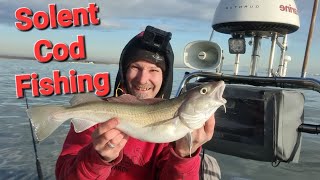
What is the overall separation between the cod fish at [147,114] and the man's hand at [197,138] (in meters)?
0.14

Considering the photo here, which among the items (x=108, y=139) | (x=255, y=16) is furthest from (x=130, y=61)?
(x=255, y=16)

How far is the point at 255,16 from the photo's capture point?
604cm

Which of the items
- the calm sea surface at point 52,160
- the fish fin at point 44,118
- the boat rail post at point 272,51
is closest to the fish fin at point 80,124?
the fish fin at point 44,118

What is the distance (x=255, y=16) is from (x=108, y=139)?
403cm

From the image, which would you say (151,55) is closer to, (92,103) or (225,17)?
(92,103)

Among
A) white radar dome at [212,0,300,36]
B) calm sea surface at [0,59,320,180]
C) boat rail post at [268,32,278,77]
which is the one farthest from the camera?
calm sea surface at [0,59,320,180]

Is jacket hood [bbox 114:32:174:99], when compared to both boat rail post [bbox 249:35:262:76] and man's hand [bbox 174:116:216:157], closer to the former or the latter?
man's hand [bbox 174:116:216:157]

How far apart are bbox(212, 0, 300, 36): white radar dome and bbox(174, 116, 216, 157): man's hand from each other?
11.5ft

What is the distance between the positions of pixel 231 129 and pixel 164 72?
1.10 meters

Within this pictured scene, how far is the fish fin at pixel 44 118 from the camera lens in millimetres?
3047

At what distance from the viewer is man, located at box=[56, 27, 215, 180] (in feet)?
9.74

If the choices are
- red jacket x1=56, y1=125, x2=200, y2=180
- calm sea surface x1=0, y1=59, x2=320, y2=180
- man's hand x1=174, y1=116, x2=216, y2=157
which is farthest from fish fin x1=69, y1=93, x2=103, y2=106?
calm sea surface x1=0, y1=59, x2=320, y2=180
